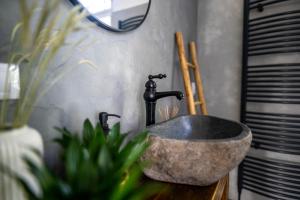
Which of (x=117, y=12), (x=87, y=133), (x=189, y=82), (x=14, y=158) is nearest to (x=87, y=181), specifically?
(x=14, y=158)

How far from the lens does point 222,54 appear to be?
68.0 inches

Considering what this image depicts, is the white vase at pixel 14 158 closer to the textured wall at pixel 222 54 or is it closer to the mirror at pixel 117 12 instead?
the mirror at pixel 117 12

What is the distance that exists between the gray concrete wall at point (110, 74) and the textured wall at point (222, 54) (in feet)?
1.69

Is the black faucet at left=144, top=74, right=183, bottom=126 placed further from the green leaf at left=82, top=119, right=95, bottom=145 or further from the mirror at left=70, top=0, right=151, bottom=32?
the green leaf at left=82, top=119, right=95, bottom=145

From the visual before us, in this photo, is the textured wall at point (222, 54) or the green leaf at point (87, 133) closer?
the green leaf at point (87, 133)

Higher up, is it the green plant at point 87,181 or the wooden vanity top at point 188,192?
the green plant at point 87,181

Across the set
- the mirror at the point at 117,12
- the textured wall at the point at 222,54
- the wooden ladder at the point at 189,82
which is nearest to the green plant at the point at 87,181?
the wooden ladder at the point at 189,82

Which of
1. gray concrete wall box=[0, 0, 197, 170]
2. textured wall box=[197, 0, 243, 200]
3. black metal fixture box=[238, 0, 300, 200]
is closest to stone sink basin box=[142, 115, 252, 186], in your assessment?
gray concrete wall box=[0, 0, 197, 170]

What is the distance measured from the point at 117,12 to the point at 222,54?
3.81 ft

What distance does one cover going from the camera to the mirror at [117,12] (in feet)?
2.40

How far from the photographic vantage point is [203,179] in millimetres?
617

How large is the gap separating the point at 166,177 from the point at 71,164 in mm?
401

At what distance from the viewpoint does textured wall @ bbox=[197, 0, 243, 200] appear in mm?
1652

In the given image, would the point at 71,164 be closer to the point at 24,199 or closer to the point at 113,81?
the point at 24,199
